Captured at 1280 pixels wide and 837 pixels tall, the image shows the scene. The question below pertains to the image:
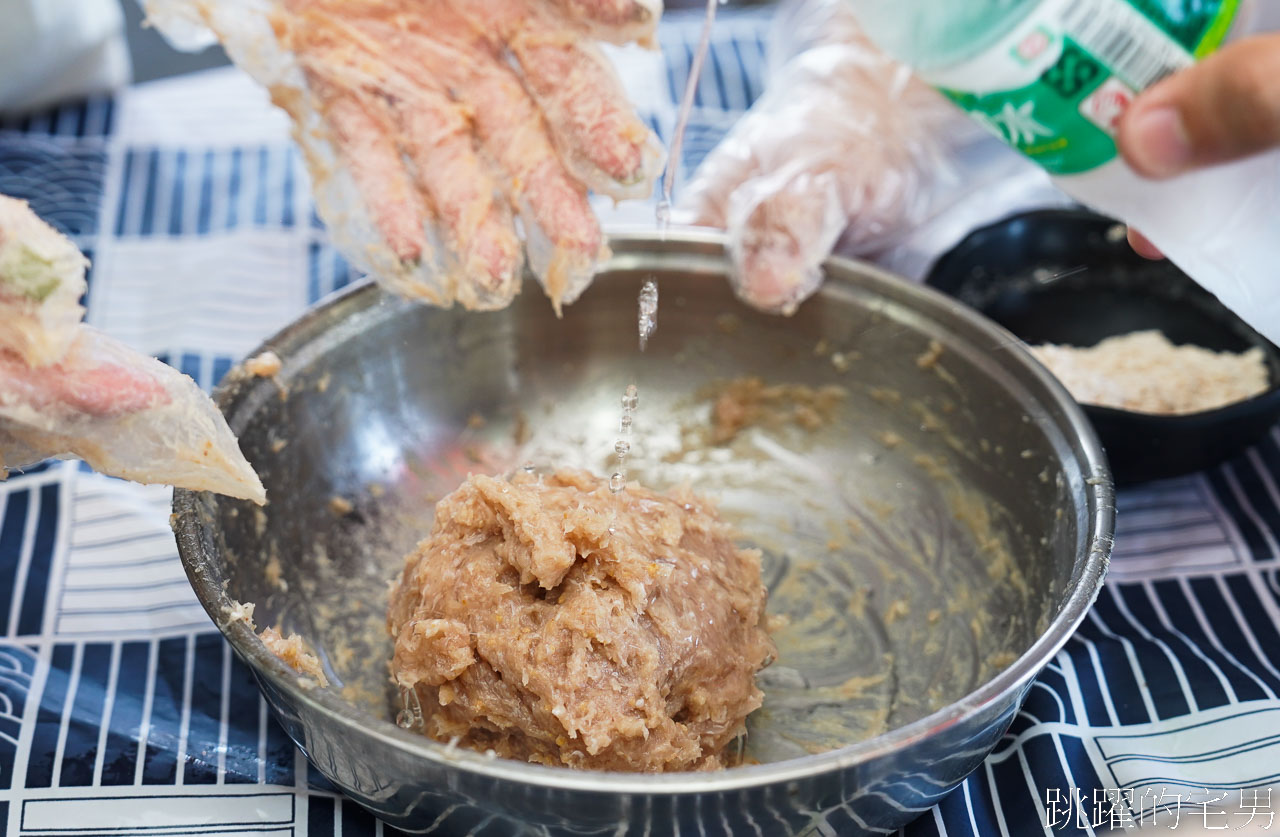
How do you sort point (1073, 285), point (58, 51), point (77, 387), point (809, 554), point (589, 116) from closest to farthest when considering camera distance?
point (77, 387) < point (589, 116) < point (809, 554) < point (1073, 285) < point (58, 51)

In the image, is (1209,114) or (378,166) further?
(378,166)

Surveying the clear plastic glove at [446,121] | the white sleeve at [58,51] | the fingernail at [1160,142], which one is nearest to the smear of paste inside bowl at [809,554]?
the clear plastic glove at [446,121]

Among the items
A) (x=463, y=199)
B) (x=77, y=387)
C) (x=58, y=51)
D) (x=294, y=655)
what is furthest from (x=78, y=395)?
(x=58, y=51)

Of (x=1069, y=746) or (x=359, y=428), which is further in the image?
(x=359, y=428)

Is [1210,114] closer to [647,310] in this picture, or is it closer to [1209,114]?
[1209,114]

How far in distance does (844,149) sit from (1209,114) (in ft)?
2.06

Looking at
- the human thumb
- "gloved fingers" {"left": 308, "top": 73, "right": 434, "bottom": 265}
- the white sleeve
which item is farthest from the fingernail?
the white sleeve

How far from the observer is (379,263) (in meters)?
0.94

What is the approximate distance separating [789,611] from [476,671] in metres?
0.38

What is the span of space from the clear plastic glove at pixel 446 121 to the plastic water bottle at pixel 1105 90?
0.27 m

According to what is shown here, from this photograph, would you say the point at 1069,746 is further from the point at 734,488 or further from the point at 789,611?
the point at 734,488

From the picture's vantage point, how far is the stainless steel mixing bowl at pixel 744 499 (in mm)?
713

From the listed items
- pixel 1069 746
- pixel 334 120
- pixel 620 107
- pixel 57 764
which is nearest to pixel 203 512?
pixel 57 764

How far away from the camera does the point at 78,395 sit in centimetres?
68
